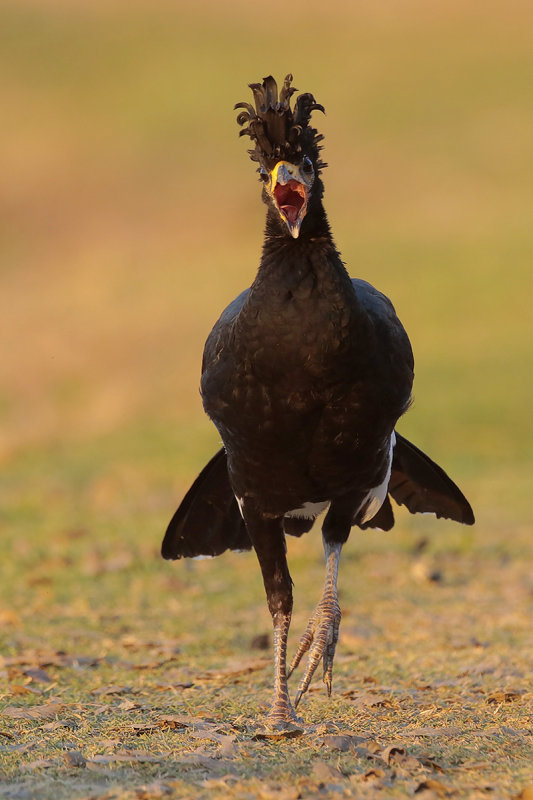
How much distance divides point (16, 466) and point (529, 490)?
22.3 ft

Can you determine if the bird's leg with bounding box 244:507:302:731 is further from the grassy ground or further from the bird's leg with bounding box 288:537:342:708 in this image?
the grassy ground

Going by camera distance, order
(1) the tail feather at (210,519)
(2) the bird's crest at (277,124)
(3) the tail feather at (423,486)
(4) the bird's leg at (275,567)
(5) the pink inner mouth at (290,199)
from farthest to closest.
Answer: (3) the tail feather at (423,486), (1) the tail feather at (210,519), (4) the bird's leg at (275,567), (5) the pink inner mouth at (290,199), (2) the bird's crest at (277,124)

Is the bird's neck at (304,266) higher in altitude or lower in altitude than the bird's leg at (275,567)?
higher

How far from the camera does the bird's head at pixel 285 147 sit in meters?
5.09

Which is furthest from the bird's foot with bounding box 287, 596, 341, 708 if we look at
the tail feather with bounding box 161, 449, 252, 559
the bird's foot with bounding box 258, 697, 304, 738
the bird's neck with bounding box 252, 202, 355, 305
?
the bird's neck with bounding box 252, 202, 355, 305

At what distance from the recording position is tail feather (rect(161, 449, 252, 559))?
263 inches

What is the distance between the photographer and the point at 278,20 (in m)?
56.8

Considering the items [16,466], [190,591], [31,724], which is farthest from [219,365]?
[16,466]

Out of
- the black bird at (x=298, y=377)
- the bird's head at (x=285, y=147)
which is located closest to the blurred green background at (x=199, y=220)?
the black bird at (x=298, y=377)

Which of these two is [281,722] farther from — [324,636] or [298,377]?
[298,377]

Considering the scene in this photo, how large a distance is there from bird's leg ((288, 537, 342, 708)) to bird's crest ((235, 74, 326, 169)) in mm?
2055

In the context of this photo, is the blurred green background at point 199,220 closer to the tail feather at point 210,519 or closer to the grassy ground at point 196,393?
the grassy ground at point 196,393

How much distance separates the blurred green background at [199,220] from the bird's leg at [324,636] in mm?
4993

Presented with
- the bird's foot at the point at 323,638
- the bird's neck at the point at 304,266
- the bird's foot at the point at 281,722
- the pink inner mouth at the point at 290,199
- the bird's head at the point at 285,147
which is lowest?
the bird's foot at the point at 281,722
